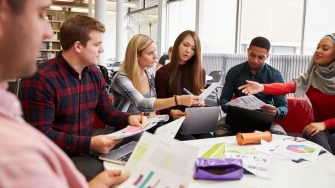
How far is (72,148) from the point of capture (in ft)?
5.36

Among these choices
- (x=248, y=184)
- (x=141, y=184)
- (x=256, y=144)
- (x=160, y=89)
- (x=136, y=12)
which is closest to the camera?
(x=141, y=184)

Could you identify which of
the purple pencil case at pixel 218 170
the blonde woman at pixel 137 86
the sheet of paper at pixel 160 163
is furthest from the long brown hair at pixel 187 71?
the sheet of paper at pixel 160 163

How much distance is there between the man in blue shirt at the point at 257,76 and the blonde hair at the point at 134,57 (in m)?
0.82

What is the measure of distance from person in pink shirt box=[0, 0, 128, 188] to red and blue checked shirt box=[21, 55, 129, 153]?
1107 millimetres

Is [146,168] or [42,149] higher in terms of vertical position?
[42,149]

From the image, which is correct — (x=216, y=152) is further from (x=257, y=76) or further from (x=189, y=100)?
(x=257, y=76)

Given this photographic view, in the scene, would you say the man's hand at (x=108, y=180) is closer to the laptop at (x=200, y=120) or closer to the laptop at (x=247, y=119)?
the laptop at (x=200, y=120)

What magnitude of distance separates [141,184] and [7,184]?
1.97 ft

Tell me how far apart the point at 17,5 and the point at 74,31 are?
1345mm

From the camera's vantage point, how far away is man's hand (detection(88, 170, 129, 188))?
3.29ft

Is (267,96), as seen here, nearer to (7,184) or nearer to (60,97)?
(60,97)

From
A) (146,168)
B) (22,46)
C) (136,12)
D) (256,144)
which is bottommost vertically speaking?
(256,144)

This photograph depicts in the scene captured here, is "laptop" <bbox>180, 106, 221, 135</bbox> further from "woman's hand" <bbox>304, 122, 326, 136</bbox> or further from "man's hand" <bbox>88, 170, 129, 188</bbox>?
"man's hand" <bbox>88, 170, 129, 188</bbox>

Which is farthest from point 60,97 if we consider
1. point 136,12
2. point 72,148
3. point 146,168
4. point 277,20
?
point 136,12
